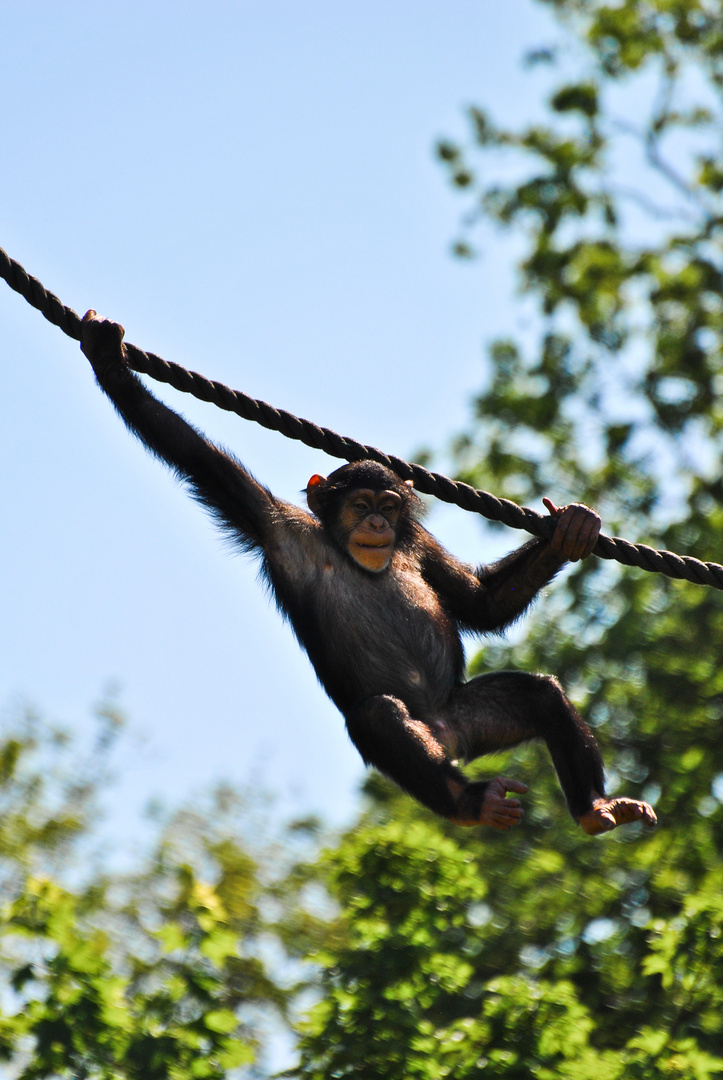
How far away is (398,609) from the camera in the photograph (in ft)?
21.2

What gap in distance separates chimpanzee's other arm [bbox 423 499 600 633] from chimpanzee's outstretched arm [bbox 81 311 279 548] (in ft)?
4.02

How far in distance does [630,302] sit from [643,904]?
10038 mm

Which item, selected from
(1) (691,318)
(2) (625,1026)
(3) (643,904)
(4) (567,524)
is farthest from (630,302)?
(4) (567,524)

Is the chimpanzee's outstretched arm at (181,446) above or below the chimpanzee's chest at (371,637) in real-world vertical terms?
above

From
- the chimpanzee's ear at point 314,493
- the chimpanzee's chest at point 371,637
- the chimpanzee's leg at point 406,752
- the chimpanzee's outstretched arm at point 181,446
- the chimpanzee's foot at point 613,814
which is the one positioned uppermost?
the chimpanzee's ear at point 314,493

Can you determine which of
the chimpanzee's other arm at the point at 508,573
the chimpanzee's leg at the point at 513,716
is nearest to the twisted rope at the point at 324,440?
the chimpanzee's other arm at the point at 508,573

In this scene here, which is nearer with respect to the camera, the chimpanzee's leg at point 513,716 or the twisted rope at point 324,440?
the twisted rope at point 324,440

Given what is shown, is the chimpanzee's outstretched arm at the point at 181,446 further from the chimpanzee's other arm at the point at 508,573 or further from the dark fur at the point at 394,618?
the chimpanzee's other arm at the point at 508,573

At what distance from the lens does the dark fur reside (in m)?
5.59

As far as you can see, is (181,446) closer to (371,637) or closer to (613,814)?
(371,637)

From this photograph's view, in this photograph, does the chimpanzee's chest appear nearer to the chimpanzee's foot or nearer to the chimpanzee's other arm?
the chimpanzee's other arm

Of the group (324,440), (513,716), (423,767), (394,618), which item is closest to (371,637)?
(394,618)

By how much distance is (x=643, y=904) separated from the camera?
12688 millimetres

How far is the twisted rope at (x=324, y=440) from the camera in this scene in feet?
16.4
